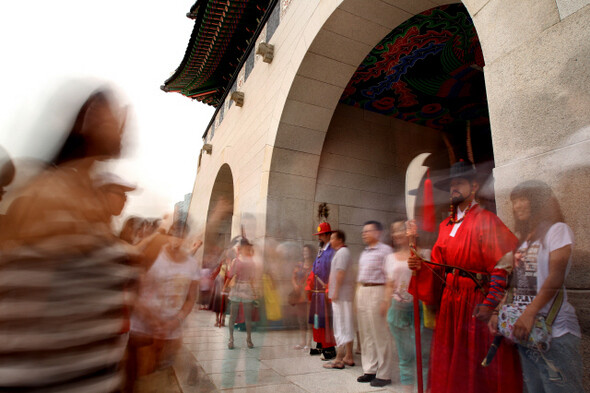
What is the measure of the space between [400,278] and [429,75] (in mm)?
3848

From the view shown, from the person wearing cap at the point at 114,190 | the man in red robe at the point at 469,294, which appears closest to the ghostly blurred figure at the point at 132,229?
the person wearing cap at the point at 114,190

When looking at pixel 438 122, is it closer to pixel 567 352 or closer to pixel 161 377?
pixel 567 352

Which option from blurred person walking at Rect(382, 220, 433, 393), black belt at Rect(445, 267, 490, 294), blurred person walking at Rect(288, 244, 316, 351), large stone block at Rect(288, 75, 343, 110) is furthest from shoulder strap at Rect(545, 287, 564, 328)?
large stone block at Rect(288, 75, 343, 110)

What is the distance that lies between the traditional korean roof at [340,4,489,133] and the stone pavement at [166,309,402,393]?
4141mm

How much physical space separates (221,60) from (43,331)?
10136 millimetres

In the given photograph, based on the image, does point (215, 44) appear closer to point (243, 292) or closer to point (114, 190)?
point (243, 292)

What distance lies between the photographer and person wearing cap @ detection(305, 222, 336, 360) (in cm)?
331

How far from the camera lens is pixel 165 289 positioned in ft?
5.29

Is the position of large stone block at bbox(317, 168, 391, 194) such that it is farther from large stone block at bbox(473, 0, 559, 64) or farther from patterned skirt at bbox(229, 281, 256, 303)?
large stone block at bbox(473, 0, 559, 64)

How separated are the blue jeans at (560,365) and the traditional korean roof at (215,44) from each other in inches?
308

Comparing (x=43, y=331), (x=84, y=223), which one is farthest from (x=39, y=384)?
(x=84, y=223)

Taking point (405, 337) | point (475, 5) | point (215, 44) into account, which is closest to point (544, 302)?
point (405, 337)

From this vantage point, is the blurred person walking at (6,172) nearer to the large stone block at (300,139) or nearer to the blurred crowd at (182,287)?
the blurred crowd at (182,287)

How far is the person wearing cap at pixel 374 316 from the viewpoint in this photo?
2537 mm
